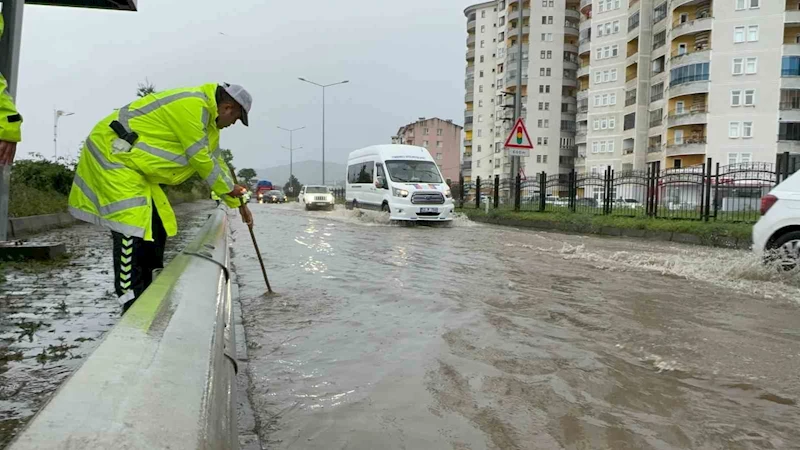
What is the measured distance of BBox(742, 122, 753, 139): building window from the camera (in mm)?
45594

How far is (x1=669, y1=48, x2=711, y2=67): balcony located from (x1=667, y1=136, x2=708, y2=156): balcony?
6.22m

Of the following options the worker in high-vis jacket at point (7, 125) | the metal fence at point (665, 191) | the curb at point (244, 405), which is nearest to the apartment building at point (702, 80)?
the metal fence at point (665, 191)

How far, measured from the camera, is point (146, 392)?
3.56ft

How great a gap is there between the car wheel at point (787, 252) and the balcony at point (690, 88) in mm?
45811

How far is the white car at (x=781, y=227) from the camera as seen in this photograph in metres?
6.86

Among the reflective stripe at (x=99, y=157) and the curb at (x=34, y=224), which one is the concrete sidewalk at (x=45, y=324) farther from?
the curb at (x=34, y=224)

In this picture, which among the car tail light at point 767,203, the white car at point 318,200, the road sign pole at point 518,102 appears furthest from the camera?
the white car at point 318,200

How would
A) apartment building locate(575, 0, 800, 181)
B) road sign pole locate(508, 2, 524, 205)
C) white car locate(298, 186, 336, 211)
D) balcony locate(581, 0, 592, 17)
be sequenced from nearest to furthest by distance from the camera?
road sign pole locate(508, 2, 524, 205) → white car locate(298, 186, 336, 211) → apartment building locate(575, 0, 800, 181) → balcony locate(581, 0, 592, 17)

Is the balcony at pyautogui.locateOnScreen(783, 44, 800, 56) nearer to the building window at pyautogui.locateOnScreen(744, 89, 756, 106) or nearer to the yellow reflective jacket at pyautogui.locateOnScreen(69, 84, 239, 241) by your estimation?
the building window at pyautogui.locateOnScreen(744, 89, 756, 106)

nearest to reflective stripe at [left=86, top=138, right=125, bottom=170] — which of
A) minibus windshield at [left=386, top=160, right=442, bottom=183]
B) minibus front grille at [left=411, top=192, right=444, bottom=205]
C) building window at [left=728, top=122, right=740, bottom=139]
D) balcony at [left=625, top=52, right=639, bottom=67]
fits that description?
minibus front grille at [left=411, top=192, right=444, bottom=205]

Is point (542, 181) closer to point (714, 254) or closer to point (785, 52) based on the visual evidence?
point (714, 254)

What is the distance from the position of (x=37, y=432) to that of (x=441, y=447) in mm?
2022

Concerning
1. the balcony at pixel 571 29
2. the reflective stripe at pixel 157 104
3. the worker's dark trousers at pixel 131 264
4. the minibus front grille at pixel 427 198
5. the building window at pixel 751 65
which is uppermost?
the balcony at pixel 571 29

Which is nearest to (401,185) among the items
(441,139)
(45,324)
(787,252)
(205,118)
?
(787,252)
